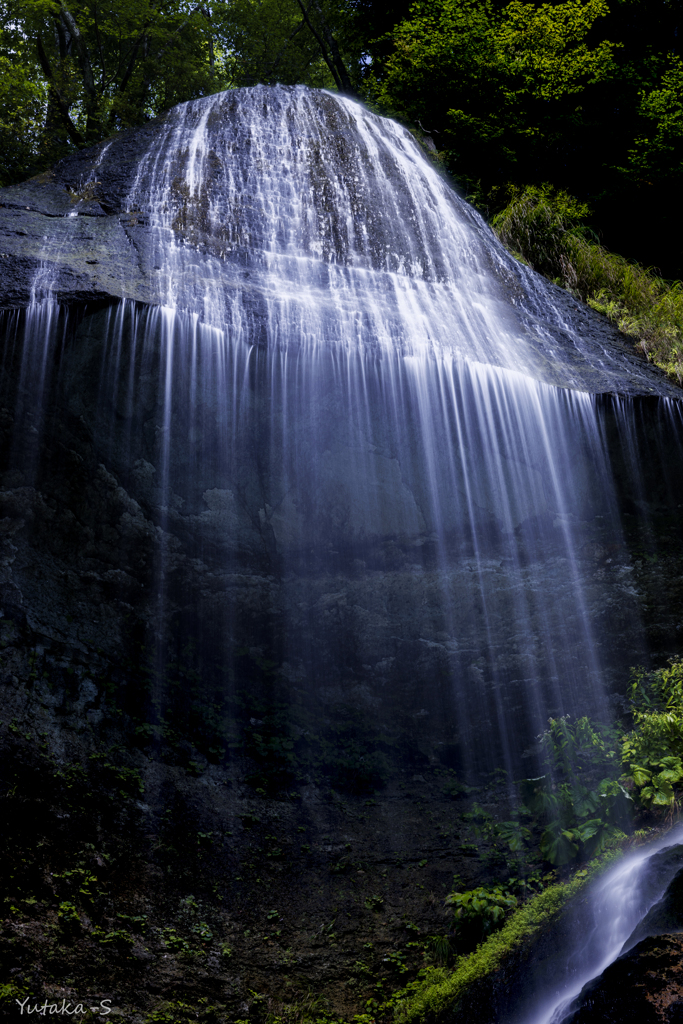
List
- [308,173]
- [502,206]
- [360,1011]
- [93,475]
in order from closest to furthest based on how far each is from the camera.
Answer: [360,1011] → [93,475] → [308,173] → [502,206]

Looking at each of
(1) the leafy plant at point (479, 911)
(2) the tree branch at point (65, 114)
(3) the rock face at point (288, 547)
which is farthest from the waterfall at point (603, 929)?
(2) the tree branch at point (65, 114)

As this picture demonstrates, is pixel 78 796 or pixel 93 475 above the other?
pixel 93 475

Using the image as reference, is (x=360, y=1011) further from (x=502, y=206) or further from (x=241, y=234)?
(x=502, y=206)

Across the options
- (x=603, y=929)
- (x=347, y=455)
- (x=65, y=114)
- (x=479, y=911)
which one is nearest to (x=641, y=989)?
(x=603, y=929)

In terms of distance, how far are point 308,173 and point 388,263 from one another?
169 cm

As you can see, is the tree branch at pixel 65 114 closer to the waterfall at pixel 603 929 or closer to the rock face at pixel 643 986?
the waterfall at pixel 603 929

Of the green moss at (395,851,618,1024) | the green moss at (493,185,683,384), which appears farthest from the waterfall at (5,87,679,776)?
the green moss at (395,851,618,1024)

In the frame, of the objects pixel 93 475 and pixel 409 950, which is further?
pixel 93 475

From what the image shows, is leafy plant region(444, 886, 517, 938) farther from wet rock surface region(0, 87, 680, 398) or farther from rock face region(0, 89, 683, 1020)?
wet rock surface region(0, 87, 680, 398)

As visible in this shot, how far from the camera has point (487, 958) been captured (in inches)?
167

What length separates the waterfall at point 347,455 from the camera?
5.57 m

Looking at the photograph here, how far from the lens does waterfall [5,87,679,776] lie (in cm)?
557

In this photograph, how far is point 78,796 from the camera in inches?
194

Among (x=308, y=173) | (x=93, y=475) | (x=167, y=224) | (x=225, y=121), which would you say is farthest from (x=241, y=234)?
(x=93, y=475)
